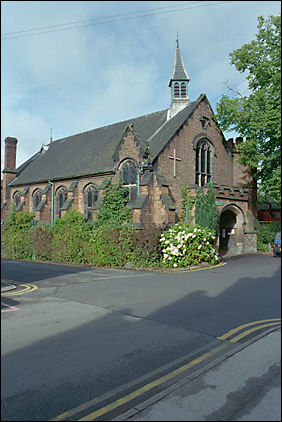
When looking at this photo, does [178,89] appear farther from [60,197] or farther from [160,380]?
[160,380]

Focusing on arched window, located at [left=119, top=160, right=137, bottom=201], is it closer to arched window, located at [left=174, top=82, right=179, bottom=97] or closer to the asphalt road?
arched window, located at [left=174, top=82, right=179, bottom=97]

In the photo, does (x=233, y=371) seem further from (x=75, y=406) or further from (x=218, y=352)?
(x=75, y=406)

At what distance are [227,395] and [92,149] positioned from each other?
94.6 feet

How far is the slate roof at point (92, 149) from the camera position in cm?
2320

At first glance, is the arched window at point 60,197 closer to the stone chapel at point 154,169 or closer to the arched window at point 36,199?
the stone chapel at point 154,169

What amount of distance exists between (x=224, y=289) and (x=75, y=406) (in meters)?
2.94

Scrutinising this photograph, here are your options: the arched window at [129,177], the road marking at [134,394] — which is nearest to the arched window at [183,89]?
the arched window at [129,177]

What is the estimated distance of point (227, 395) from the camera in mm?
3062

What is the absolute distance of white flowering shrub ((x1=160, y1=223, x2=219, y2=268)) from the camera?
15.9 m

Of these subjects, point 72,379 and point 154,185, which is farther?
point 154,185

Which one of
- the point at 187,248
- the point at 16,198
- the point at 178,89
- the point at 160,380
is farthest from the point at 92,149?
the point at 160,380

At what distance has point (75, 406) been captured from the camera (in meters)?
3.33

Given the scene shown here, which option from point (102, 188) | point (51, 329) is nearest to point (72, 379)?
point (51, 329)

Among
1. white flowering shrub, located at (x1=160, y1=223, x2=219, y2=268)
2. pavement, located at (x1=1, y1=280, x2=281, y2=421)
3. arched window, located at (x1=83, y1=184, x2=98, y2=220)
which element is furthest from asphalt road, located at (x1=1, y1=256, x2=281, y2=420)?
arched window, located at (x1=83, y1=184, x2=98, y2=220)
